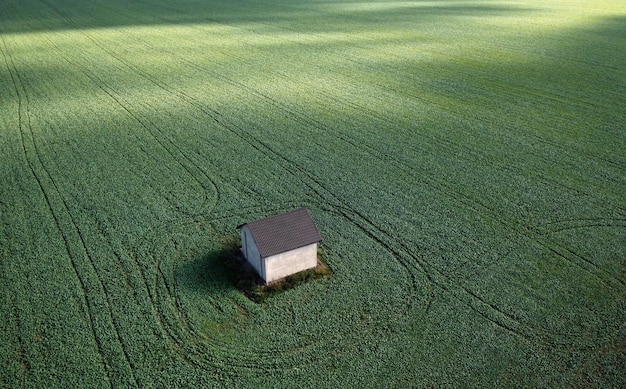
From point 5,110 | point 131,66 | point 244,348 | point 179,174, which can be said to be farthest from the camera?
point 131,66

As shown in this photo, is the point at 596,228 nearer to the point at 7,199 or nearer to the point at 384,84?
the point at 384,84

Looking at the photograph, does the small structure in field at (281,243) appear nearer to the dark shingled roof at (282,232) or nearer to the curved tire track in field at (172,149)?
the dark shingled roof at (282,232)

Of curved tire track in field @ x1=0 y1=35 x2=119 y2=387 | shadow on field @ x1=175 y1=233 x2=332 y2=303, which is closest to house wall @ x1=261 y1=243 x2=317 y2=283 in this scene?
shadow on field @ x1=175 y1=233 x2=332 y2=303

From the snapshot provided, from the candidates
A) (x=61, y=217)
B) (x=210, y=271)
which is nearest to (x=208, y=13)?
(x=61, y=217)

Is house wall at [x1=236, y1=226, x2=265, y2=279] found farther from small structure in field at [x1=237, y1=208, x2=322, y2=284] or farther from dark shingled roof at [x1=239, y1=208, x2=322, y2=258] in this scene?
dark shingled roof at [x1=239, y1=208, x2=322, y2=258]

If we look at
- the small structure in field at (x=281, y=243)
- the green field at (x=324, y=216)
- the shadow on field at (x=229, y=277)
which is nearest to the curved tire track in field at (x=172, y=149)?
the green field at (x=324, y=216)

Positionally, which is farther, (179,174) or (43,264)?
(179,174)

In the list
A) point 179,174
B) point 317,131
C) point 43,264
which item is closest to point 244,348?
point 43,264
